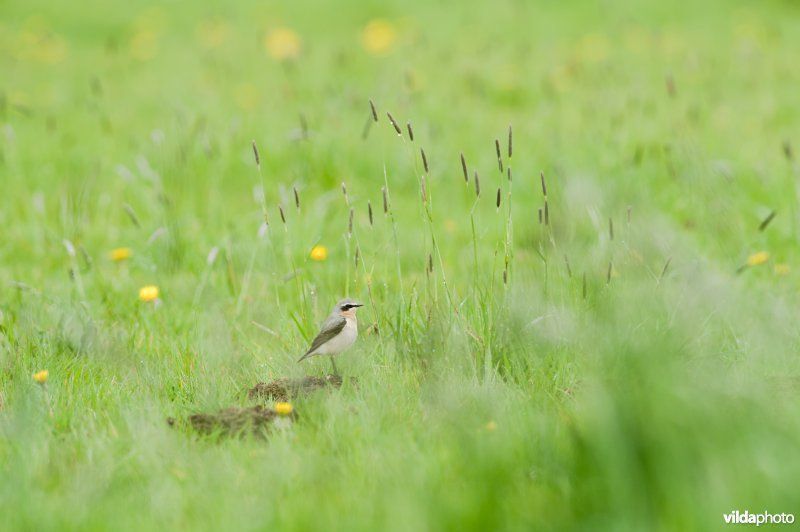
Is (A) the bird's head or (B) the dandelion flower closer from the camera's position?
(A) the bird's head

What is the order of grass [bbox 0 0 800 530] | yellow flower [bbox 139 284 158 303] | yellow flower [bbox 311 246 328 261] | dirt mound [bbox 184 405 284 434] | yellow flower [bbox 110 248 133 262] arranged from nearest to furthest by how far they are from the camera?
grass [bbox 0 0 800 530] < dirt mound [bbox 184 405 284 434] < yellow flower [bbox 139 284 158 303] < yellow flower [bbox 311 246 328 261] < yellow flower [bbox 110 248 133 262]

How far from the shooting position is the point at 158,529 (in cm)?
221

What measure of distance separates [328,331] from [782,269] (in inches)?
96.1

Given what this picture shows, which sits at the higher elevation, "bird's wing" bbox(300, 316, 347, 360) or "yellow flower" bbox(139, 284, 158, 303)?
"bird's wing" bbox(300, 316, 347, 360)

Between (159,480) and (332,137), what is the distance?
13.4 ft

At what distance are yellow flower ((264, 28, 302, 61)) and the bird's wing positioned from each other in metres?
6.10

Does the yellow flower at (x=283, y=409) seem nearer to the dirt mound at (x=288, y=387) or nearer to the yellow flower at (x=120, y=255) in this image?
the dirt mound at (x=288, y=387)

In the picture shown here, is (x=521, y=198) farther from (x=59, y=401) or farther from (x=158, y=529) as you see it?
(x=158, y=529)

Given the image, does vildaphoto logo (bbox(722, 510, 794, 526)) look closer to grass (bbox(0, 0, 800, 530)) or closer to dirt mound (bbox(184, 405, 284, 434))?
grass (bbox(0, 0, 800, 530))

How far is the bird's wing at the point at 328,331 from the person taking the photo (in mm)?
3061

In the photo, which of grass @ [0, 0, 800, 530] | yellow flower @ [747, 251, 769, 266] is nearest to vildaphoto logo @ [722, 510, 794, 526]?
grass @ [0, 0, 800, 530]

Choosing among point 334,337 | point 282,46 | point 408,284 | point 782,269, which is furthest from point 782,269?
point 282,46

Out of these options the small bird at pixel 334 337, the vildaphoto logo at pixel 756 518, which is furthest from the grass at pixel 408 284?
the small bird at pixel 334 337

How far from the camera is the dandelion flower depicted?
4309mm
